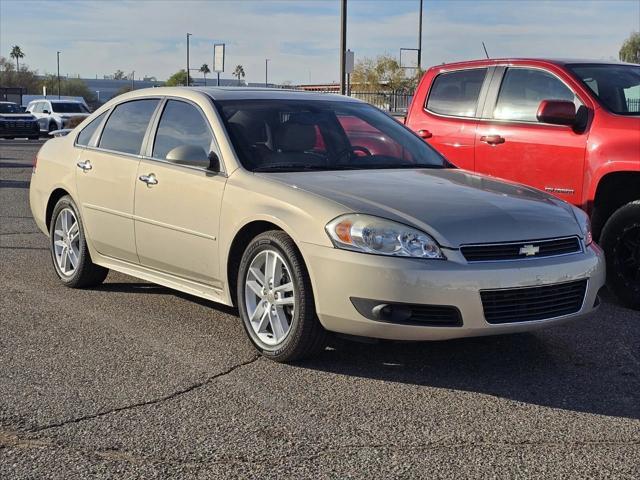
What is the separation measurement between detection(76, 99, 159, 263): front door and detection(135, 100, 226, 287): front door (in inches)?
5.7

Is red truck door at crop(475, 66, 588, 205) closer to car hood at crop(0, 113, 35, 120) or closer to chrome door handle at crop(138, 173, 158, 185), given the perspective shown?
chrome door handle at crop(138, 173, 158, 185)

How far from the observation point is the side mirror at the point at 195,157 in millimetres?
5684

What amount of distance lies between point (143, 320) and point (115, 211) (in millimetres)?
836

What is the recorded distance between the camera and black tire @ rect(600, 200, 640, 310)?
660cm

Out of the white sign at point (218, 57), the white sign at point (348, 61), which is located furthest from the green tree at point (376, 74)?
the white sign at point (348, 61)

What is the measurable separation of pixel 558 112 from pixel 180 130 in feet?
9.33

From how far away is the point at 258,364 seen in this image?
202 inches

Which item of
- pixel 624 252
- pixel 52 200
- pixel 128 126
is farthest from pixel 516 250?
pixel 52 200

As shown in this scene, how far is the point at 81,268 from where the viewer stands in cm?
693

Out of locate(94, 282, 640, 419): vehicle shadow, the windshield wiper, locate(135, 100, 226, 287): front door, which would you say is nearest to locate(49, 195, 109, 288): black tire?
locate(135, 100, 226, 287): front door

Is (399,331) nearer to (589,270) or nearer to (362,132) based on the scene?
(589,270)

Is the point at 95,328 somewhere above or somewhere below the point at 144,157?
below

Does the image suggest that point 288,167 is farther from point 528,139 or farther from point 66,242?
point 528,139

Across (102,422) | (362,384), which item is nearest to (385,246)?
(362,384)
